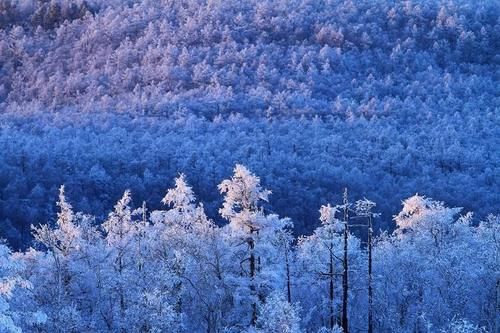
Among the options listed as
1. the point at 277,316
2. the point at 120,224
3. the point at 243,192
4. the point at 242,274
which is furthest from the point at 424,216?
the point at 120,224

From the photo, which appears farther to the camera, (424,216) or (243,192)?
(424,216)

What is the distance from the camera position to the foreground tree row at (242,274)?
33656mm

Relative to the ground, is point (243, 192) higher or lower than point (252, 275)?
higher

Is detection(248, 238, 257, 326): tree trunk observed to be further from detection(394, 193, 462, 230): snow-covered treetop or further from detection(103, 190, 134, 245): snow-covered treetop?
detection(394, 193, 462, 230): snow-covered treetop

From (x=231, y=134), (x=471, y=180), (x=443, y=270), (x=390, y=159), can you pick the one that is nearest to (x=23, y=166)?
(x=231, y=134)

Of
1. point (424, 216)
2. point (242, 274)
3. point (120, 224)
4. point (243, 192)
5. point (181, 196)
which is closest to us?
point (243, 192)

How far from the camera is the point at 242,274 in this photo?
3616 centimetres

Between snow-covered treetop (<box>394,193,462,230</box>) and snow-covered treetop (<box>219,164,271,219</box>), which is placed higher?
snow-covered treetop (<box>394,193,462,230</box>)

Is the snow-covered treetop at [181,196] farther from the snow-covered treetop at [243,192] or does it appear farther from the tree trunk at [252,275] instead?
the tree trunk at [252,275]

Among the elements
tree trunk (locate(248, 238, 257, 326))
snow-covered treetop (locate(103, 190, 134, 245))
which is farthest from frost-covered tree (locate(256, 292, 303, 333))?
snow-covered treetop (locate(103, 190, 134, 245))

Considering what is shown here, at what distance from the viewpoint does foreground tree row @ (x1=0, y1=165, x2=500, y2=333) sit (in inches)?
1325

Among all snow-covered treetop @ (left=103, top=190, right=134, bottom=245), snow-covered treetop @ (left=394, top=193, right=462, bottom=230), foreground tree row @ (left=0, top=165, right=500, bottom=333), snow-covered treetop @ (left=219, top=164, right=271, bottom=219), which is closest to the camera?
foreground tree row @ (left=0, top=165, right=500, bottom=333)

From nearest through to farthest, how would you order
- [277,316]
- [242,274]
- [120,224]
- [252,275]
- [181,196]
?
[277,316], [252,275], [242,274], [181,196], [120,224]

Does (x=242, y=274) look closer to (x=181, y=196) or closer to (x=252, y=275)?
Answer: (x=252, y=275)
